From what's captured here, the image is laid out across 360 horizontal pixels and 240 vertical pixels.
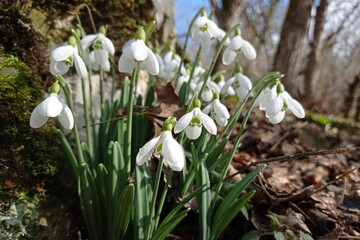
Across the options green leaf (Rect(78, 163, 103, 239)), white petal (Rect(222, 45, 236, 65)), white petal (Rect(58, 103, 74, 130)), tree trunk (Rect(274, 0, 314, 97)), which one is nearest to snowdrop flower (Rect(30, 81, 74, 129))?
white petal (Rect(58, 103, 74, 130))

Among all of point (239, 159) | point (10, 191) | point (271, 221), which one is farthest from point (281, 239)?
point (10, 191)

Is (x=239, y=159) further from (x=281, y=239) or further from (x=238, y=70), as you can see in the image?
(x=281, y=239)

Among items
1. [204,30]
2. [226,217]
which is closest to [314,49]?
[204,30]

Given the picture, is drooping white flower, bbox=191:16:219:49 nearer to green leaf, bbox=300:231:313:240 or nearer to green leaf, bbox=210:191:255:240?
green leaf, bbox=210:191:255:240

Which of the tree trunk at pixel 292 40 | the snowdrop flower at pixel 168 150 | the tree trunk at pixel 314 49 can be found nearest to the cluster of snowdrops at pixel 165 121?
the snowdrop flower at pixel 168 150

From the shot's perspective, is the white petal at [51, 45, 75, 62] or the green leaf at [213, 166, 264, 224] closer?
the white petal at [51, 45, 75, 62]

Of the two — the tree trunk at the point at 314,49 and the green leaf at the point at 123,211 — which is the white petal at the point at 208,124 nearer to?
the green leaf at the point at 123,211
